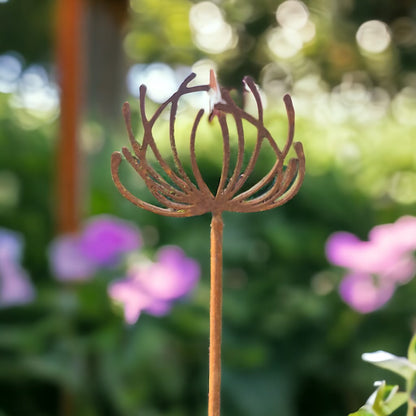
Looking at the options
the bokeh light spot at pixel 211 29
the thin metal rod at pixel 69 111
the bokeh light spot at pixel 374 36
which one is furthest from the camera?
the bokeh light spot at pixel 211 29

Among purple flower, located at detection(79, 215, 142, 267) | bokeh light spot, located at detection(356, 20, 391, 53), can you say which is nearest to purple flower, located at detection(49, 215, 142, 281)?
purple flower, located at detection(79, 215, 142, 267)

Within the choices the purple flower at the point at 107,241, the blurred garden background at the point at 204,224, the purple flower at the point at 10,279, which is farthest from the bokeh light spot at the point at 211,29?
the purple flower at the point at 10,279

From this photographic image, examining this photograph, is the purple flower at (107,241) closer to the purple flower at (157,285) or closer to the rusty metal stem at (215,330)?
the purple flower at (157,285)

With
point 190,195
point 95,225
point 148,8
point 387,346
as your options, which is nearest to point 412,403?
point 190,195

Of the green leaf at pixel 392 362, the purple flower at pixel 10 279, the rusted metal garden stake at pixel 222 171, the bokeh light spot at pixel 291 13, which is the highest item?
the bokeh light spot at pixel 291 13

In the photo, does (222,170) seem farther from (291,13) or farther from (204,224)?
(291,13)

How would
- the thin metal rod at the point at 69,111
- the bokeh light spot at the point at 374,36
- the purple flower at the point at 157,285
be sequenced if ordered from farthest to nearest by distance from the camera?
1. the bokeh light spot at the point at 374,36
2. the thin metal rod at the point at 69,111
3. the purple flower at the point at 157,285

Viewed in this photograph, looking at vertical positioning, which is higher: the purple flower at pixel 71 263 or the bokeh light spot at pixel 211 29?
the bokeh light spot at pixel 211 29

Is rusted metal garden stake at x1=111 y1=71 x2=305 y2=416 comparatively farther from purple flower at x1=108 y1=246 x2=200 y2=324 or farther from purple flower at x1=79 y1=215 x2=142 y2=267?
purple flower at x1=79 y1=215 x2=142 y2=267
